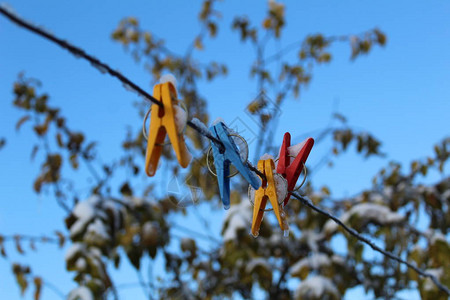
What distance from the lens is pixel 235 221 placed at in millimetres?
1937

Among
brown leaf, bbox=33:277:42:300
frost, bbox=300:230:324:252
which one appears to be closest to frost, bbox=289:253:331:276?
frost, bbox=300:230:324:252

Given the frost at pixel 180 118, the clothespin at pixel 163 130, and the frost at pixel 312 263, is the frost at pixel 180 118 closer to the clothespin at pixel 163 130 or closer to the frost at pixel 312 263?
the clothespin at pixel 163 130

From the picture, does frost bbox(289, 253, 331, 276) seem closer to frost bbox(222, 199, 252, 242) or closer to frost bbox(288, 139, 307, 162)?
frost bbox(222, 199, 252, 242)

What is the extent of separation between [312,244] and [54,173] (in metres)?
1.38

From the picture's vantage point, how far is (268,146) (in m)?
2.60

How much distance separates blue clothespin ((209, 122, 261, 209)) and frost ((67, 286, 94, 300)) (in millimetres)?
887

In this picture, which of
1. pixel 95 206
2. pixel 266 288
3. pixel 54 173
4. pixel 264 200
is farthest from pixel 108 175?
pixel 264 200

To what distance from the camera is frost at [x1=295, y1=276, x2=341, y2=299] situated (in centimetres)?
185

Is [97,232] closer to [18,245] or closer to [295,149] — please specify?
[18,245]

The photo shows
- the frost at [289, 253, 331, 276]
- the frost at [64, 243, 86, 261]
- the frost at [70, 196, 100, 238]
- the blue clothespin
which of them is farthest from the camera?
the frost at [289, 253, 331, 276]

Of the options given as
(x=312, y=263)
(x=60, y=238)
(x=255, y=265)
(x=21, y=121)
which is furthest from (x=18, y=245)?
(x=312, y=263)

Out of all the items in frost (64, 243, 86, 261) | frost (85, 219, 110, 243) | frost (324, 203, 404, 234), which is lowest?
frost (64, 243, 86, 261)

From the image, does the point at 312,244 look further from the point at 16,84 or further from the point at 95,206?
the point at 16,84

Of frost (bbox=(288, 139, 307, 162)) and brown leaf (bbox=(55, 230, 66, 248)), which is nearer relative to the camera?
frost (bbox=(288, 139, 307, 162))
